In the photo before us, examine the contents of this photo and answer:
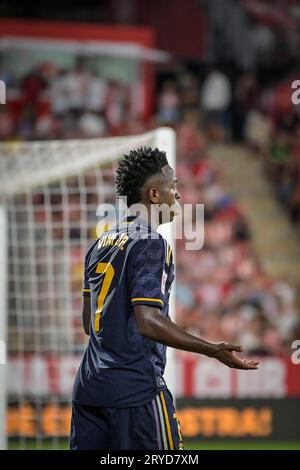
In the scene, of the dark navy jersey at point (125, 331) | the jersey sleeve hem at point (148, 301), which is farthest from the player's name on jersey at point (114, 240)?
the jersey sleeve hem at point (148, 301)

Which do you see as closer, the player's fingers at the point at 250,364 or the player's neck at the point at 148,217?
the player's fingers at the point at 250,364

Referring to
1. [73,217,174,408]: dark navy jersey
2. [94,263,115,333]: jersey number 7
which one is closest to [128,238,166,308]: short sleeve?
[73,217,174,408]: dark navy jersey

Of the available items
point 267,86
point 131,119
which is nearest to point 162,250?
point 131,119

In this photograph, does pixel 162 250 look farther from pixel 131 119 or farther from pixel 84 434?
pixel 131 119

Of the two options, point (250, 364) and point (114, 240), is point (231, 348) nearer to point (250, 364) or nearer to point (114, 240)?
point (250, 364)

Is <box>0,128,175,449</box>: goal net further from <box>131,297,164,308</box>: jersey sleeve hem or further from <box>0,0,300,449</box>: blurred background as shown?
<box>131,297,164,308</box>: jersey sleeve hem

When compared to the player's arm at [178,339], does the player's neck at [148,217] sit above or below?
above

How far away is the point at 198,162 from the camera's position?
13781 millimetres

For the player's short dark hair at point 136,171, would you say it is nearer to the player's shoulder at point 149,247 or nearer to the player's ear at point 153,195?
the player's ear at point 153,195

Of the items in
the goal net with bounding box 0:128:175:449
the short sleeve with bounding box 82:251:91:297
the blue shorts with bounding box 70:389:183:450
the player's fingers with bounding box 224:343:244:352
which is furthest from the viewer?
the goal net with bounding box 0:128:175:449

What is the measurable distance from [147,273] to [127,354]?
34 centimetres

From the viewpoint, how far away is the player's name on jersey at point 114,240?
13.1ft

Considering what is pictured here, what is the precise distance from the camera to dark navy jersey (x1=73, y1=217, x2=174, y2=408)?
154 inches

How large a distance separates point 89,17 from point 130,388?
13428 mm
